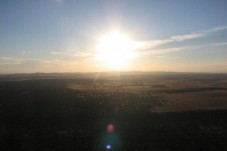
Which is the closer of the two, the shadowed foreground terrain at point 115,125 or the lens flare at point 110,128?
the shadowed foreground terrain at point 115,125

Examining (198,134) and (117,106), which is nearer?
(198,134)

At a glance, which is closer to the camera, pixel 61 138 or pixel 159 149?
pixel 159 149

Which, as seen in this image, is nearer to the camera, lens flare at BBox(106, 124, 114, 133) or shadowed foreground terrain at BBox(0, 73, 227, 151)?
shadowed foreground terrain at BBox(0, 73, 227, 151)

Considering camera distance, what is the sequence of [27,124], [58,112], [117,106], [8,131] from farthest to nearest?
[117,106]
[58,112]
[27,124]
[8,131]

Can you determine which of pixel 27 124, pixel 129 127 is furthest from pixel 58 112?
pixel 129 127

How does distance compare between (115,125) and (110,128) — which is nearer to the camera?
(110,128)

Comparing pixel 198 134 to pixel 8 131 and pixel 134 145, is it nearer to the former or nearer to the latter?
pixel 134 145

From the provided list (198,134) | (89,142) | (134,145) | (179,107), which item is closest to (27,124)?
(89,142)

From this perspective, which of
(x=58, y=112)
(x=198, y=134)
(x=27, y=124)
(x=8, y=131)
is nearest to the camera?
(x=198, y=134)

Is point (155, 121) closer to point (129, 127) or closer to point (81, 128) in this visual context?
point (129, 127)
